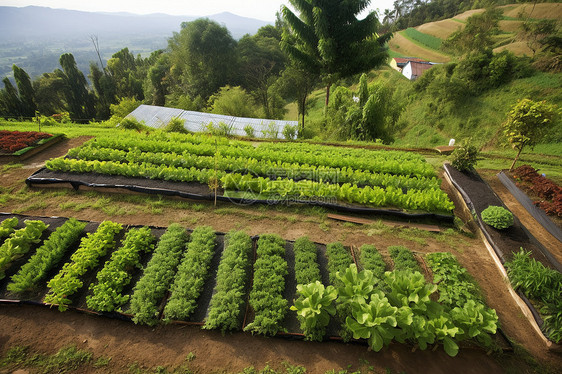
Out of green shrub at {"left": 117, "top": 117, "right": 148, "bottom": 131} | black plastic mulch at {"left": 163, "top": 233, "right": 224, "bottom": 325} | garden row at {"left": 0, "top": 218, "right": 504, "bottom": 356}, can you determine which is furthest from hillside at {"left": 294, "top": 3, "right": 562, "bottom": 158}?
black plastic mulch at {"left": 163, "top": 233, "right": 224, "bottom": 325}

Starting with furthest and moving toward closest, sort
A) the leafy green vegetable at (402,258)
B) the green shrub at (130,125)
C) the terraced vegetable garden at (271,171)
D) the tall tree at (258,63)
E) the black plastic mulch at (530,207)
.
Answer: the tall tree at (258,63) < the green shrub at (130,125) < the terraced vegetable garden at (271,171) < the black plastic mulch at (530,207) < the leafy green vegetable at (402,258)

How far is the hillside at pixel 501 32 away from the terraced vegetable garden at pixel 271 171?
27.3 meters

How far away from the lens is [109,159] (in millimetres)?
9734

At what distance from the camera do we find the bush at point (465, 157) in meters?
9.15

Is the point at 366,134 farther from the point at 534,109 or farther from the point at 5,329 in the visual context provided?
the point at 5,329

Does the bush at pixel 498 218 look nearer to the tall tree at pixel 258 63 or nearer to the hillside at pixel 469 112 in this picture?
the hillside at pixel 469 112

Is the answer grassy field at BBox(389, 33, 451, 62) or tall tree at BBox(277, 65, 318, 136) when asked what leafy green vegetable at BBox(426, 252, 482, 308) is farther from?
grassy field at BBox(389, 33, 451, 62)

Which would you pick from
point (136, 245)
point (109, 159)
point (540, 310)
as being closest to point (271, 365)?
point (136, 245)

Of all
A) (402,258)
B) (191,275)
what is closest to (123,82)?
(191,275)

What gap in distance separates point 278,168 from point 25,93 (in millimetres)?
40878

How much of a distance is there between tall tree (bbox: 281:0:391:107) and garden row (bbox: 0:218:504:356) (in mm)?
13720

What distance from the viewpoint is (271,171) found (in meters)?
9.12

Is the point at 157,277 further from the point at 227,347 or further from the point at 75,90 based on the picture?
the point at 75,90

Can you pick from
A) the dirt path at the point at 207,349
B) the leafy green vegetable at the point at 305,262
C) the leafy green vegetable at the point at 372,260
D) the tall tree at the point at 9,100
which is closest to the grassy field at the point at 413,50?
the leafy green vegetable at the point at 372,260
